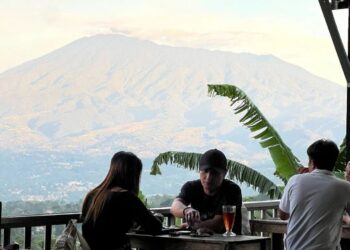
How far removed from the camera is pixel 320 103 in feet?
66.4

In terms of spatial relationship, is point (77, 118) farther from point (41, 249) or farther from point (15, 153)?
point (41, 249)

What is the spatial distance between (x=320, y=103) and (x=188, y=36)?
6.00 m

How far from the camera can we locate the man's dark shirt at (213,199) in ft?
15.6

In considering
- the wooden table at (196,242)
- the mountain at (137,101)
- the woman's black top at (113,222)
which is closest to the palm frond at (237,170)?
the wooden table at (196,242)

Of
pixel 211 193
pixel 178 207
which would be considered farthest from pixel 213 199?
pixel 178 207

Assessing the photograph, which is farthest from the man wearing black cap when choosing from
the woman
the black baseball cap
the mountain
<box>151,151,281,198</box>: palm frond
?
the mountain

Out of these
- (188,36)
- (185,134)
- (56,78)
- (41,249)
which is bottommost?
(41,249)

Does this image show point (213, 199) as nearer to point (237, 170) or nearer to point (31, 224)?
point (31, 224)

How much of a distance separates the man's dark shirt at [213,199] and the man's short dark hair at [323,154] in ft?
3.45

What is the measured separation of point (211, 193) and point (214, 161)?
22 centimetres

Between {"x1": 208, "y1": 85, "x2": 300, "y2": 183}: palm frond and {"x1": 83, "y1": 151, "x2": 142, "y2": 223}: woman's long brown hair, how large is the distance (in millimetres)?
4159

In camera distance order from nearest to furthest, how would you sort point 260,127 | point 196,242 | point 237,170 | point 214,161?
point 196,242 → point 214,161 → point 260,127 → point 237,170

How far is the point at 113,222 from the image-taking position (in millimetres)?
4121

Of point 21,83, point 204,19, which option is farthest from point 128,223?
point 204,19
